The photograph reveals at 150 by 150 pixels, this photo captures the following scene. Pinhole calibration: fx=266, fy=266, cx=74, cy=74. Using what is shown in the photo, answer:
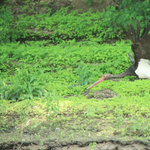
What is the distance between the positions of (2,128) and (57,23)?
5.16 meters

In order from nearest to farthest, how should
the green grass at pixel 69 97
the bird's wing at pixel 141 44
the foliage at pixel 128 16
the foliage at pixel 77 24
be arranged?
the green grass at pixel 69 97 < the bird's wing at pixel 141 44 < the foliage at pixel 128 16 < the foliage at pixel 77 24

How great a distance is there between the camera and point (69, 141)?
294cm

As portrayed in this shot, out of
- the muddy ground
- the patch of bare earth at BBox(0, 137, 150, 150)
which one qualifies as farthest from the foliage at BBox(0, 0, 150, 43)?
the patch of bare earth at BBox(0, 137, 150, 150)

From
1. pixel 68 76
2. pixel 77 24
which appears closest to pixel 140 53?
pixel 68 76

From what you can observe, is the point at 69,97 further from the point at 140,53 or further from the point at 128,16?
the point at 128,16

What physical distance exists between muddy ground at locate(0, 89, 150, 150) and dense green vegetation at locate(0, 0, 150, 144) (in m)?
0.08

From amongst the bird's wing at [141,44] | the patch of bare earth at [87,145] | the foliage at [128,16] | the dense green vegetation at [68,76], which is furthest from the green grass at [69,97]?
the foliage at [128,16]

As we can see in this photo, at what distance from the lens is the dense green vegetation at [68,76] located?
10.9 feet

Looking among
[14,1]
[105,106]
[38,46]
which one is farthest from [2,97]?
[14,1]

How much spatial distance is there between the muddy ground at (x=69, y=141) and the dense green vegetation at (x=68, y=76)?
8 centimetres

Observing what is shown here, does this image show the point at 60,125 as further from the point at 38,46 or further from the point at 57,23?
the point at 57,23

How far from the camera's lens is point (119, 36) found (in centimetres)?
711

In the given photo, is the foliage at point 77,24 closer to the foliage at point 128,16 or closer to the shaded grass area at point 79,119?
the foliage at point 128,16

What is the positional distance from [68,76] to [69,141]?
7.92ft
